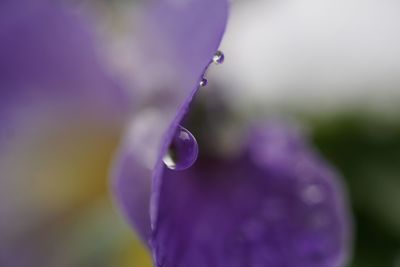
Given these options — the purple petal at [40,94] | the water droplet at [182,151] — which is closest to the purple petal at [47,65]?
the purple petal at [40,94]

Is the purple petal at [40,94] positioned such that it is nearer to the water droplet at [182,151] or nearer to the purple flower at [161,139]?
the purple flower at [161,139]

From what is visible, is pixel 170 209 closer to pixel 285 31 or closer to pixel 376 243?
pixel 376 243

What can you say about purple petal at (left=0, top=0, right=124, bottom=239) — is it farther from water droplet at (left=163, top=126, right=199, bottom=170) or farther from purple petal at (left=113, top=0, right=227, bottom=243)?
water droplet at (left=163, top=126, right=199, bottom=170)

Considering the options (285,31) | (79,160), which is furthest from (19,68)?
(285,31)

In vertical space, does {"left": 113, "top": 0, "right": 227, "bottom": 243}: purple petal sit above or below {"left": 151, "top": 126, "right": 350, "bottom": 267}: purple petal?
above

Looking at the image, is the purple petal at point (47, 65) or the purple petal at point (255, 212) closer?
the purple petal at point (255, 212)

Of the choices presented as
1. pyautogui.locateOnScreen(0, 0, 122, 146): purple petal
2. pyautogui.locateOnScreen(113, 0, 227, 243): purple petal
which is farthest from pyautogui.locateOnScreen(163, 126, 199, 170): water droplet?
pyautogui.locateOnScreen(0, 0, 122, 146): purple petal

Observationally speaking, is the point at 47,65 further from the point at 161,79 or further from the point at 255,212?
the point at 255,212

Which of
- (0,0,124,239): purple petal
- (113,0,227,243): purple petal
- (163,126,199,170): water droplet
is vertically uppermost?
(163,126,199,170): water droplet
